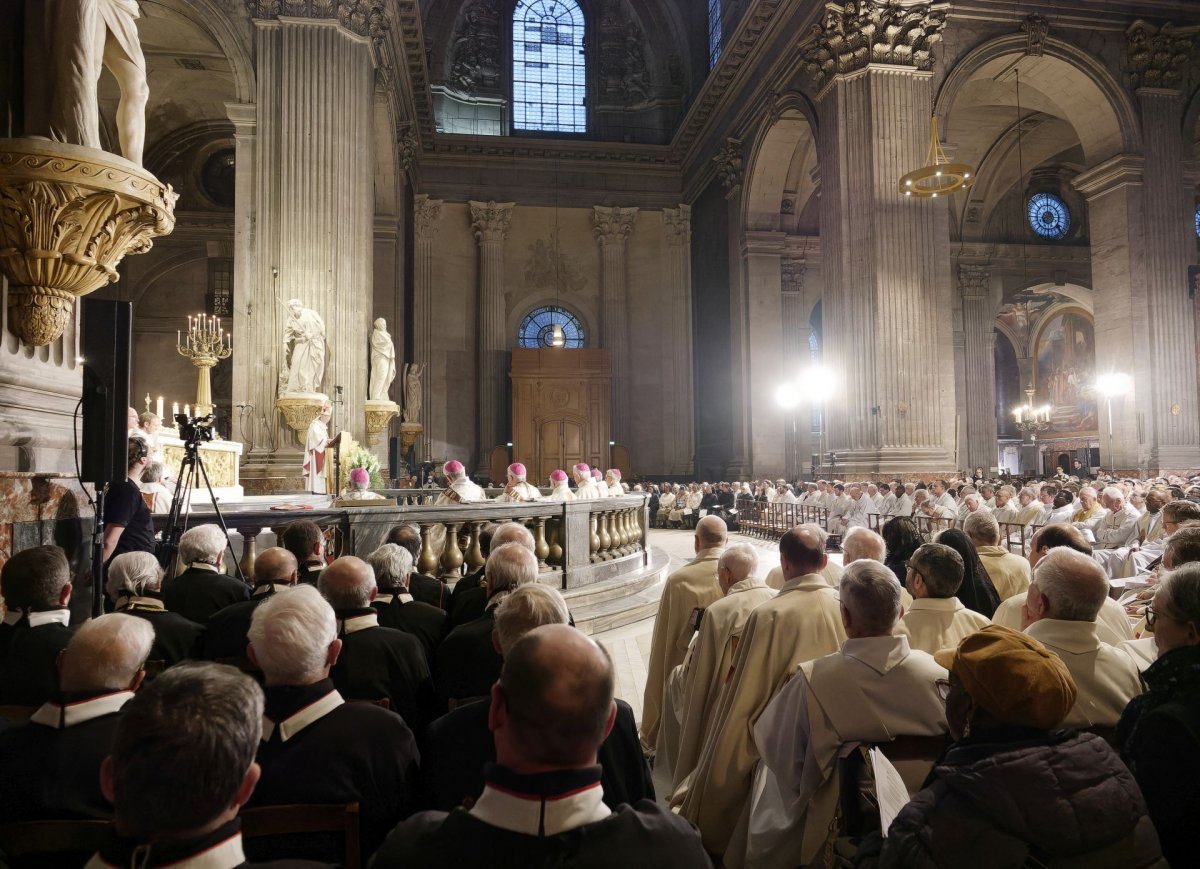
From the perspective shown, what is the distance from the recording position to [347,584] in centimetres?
317

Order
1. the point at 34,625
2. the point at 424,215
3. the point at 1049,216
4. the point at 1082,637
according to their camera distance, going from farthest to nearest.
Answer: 1. the point at 1049,216
2. the point at 424,215
3. the point at 34,625
4. the point at 1082,637

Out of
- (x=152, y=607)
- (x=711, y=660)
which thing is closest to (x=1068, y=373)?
(x=711, y=660)

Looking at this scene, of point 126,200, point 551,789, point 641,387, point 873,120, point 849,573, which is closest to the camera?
point 551,789

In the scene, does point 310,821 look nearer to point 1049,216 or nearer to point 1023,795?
point 1023,795

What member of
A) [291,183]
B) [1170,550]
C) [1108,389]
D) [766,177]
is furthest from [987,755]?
[766,177]

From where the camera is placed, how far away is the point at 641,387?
88.8 feet

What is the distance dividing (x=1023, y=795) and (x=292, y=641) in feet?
6.03

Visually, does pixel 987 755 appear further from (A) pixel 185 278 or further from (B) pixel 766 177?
(A) pixel 185 278

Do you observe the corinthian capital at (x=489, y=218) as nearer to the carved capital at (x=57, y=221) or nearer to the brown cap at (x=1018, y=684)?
the carved capital at (x=57, y=221)

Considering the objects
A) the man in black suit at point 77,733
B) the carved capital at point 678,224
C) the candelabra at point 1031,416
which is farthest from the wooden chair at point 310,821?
the candelabra at point 1031,416

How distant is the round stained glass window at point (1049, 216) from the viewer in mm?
28500

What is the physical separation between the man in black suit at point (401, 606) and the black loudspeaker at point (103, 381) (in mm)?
1526

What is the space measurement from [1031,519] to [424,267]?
1926 centimetres

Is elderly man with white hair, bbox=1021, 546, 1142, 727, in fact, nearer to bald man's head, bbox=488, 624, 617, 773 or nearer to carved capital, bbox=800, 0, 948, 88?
bald man's head, bbox=488, 624, 617, 773
